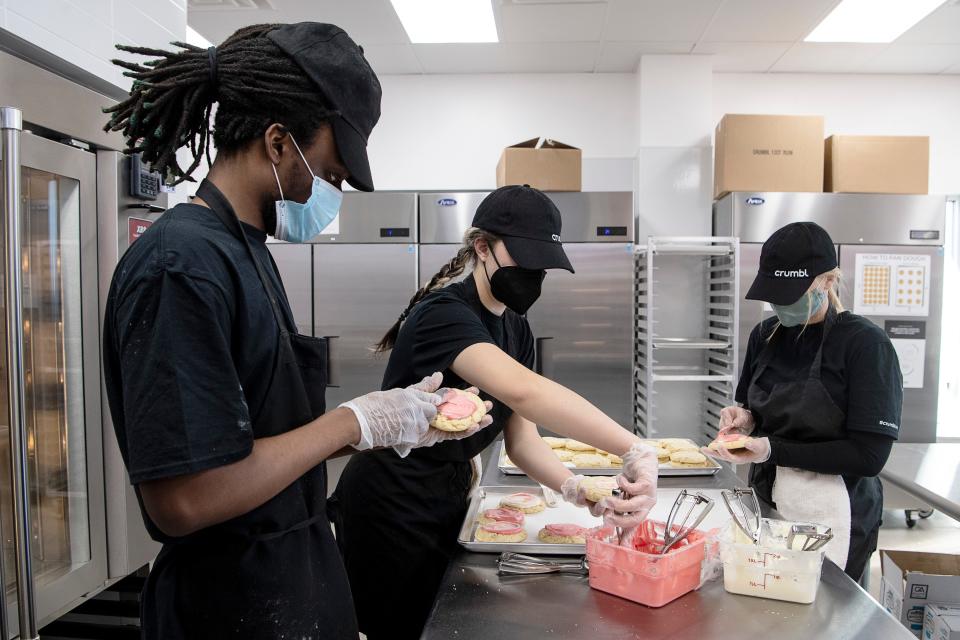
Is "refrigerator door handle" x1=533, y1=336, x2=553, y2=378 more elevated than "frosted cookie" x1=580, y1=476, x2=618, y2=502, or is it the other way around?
"refrigerator door handle" x1=533, y1=336, x2=553, y2=378

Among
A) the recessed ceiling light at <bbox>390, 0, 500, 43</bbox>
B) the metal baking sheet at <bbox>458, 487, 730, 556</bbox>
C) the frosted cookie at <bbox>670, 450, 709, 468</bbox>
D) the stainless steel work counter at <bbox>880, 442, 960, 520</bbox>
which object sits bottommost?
the stainless steel work counter at <bbox>880, 442, 960, 520</bbox>

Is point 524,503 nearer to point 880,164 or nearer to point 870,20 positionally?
point 880,164

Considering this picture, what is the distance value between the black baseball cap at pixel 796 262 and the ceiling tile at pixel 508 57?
268 centimetres

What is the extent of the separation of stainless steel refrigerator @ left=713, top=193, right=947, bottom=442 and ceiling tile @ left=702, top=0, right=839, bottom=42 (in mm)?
1020

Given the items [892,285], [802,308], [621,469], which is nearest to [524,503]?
[621,469]

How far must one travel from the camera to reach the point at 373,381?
4.48 meters

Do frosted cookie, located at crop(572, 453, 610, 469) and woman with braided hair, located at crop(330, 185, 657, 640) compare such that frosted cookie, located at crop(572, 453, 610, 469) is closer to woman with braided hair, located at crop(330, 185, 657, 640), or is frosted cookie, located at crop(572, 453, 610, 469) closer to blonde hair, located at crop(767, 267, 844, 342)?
woman with braided hair, located at crop(330, 185, 657, 640)

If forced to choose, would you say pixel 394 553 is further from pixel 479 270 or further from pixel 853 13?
pixel 853 13

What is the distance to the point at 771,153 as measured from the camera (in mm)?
4145

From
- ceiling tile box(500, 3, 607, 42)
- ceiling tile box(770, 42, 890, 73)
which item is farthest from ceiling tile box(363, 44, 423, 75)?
ceiling tile box(770, 42, 890, 73)

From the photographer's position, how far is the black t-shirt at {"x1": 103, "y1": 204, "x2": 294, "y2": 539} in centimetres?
86

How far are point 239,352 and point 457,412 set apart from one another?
20.3 inches

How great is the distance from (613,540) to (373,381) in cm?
321

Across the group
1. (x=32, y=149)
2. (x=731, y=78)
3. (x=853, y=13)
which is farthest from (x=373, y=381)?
(x=853, y=13)
